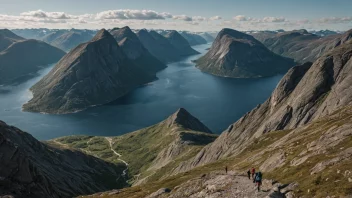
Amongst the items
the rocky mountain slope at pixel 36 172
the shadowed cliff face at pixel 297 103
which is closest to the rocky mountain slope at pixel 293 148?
the shadowed cliff face at pixel 297 103

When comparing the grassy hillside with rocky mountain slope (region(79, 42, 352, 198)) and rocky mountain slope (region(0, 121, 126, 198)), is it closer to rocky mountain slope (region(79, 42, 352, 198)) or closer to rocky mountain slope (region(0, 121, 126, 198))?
rocky mountain slope (region(79, 42, 352, 198))

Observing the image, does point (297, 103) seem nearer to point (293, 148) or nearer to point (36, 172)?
point (293, 148)

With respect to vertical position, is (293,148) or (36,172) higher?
(293,148)

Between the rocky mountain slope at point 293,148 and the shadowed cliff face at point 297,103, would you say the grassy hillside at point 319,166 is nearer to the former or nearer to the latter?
the rocky mountain slope at point 293,148

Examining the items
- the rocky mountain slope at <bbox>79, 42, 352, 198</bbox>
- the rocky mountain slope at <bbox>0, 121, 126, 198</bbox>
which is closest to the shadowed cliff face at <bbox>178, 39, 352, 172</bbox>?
the rocky mountain slope at <bbox>79, 42, 352, 198</bbox>

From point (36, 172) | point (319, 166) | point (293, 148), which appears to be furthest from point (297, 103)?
point (36, 172)

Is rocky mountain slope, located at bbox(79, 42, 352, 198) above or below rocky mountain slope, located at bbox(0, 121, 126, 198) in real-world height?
above
